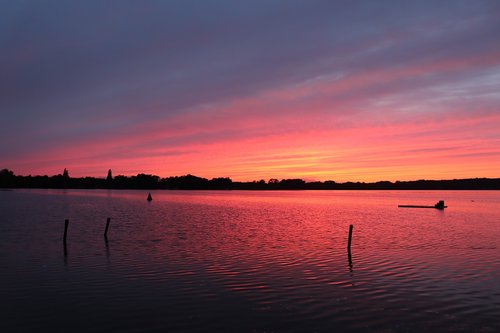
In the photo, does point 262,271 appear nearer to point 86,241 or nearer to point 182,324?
point 182,324

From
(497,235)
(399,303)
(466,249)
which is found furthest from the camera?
(497,235)

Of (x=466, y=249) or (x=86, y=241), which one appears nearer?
(x=466, y=249)

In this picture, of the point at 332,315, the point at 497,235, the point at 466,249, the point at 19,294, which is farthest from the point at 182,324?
the point at 497,235

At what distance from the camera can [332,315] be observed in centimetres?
1530

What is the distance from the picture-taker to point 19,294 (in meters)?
18.2

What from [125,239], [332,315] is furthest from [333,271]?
[125,239]

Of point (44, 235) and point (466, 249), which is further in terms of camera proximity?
point (44, 235)

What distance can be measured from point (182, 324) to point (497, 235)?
4332cm

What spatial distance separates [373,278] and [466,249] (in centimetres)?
1690

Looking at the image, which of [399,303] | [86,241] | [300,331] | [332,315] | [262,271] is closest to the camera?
[300,331]

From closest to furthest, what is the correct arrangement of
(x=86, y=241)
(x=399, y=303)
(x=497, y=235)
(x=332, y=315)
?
(x=332, y=315) < (x=399, y=303) < (x=86, y=241) < (x=497, y=235)

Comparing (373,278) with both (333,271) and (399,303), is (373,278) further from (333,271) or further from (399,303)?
(399,303)

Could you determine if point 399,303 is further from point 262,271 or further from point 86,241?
point 86,241

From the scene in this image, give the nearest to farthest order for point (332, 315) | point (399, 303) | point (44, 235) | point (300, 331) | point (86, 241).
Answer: point (300, 331) → point (332, 315) → point (399, 303) → point (86, 241) → point (44, 235)
